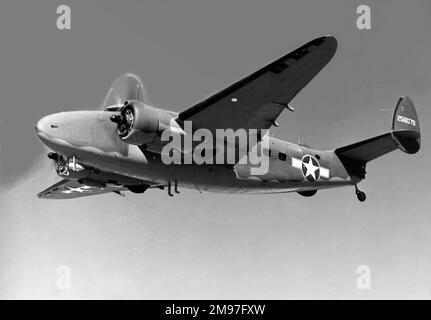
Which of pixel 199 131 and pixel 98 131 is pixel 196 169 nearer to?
pixel 199 131

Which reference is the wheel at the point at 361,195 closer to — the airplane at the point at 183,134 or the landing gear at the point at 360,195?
the landing gear at the point at 360,195

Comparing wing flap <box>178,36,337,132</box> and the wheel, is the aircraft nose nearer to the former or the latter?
wing flap <box>178,36,337,132</box>

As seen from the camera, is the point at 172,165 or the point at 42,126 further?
the point at 172,165

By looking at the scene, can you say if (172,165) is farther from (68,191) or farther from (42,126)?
(68,191)

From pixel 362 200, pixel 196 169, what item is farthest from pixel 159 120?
pixel 362 200

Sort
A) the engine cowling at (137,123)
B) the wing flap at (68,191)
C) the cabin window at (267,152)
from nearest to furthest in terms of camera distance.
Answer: the engine cowling at (137,123) → the cabin window at (267,152) → the wing flap at (68,191)

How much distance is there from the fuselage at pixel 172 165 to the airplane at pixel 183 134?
0.02 metres

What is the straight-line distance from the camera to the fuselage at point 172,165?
1602cm

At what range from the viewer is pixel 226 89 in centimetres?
1586

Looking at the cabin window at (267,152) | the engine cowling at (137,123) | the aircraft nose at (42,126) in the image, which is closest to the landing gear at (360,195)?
the cabin window at (267,152)

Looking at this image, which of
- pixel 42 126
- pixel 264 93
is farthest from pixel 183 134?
pixel 42 126

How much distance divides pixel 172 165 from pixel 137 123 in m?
1.94

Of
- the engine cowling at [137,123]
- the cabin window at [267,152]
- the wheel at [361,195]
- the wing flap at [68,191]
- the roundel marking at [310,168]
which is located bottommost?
the wheel at [361,195]

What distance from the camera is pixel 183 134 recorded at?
1633 centimetres
